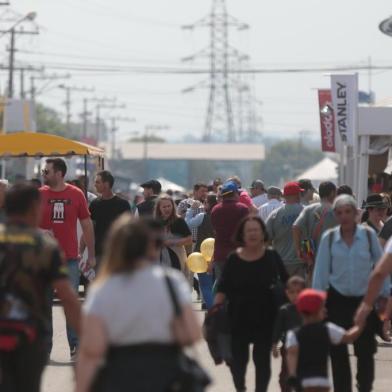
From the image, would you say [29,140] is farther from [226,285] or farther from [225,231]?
[226,285]

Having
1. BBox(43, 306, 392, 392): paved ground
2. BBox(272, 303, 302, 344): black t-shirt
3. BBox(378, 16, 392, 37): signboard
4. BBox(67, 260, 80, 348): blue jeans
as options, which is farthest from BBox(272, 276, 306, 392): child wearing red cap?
BBox(378, 16, 392, 37): signboard

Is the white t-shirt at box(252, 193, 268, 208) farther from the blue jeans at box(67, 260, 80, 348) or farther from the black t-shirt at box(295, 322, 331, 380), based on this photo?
the black t-shirt at box(295, 322, 331, 380)

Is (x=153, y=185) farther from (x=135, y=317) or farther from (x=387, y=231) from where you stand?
(x=135, y=317)

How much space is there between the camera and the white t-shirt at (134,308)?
7.21m

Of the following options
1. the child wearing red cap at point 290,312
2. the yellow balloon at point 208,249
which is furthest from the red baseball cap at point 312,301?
the yellow balloon at point 208,249

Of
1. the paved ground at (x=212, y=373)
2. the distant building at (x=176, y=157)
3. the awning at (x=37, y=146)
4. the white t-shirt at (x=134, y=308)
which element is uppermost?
the distant building at (x=176, y=157)

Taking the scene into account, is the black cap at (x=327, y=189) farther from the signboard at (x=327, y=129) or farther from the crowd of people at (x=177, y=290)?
the signboard at (x=327, y=129)

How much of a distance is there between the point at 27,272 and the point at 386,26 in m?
26.7

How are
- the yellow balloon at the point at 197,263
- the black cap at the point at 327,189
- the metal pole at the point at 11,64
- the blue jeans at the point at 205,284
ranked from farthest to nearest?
the metal pole at the point at 11,64 < the blue jeans at the point at 205,284 < the yellow balloon at the point at 197,263 < the black cap at the point at 327,189

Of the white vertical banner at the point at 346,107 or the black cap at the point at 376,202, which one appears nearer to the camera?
the black cap at the point at 376,202

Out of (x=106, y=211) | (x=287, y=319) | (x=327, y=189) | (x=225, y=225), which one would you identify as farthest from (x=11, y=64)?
(x=287, y=319)

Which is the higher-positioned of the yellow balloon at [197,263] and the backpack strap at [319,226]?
the backpack strap at [319,226]

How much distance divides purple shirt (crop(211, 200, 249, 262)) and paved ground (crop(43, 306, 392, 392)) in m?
1.07

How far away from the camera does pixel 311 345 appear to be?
946cm
